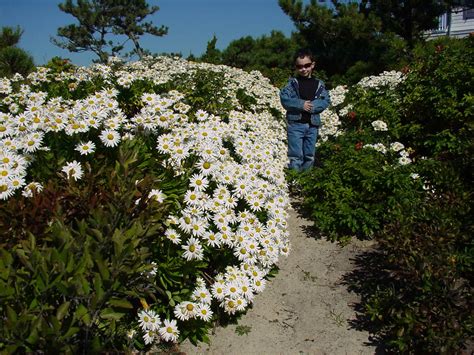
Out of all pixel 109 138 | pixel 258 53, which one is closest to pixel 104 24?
pixel 258 53

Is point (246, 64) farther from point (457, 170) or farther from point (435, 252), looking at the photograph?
point (435, 252)

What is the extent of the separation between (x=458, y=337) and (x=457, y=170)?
2.13 meters

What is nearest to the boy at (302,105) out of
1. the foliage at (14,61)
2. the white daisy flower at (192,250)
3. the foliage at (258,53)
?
the white daisy flower at (192,250)

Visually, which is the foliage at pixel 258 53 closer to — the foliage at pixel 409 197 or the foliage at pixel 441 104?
the foliage at pixel 409 197

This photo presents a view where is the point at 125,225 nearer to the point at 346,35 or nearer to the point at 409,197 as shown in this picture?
the point at 409,197

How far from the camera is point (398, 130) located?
5867 millimetres

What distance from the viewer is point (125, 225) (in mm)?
2334

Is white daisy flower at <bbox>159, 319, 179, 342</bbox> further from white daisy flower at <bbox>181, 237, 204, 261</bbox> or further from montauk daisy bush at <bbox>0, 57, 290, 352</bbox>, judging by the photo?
white daisy flower at <bbox>181, 237, 204, 261</bbox>

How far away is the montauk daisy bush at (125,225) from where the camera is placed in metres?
1.92

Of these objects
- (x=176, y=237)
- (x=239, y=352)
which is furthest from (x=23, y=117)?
(x=239, y=352)

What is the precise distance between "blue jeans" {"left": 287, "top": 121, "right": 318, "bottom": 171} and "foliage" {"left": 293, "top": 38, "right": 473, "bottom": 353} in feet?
0.99

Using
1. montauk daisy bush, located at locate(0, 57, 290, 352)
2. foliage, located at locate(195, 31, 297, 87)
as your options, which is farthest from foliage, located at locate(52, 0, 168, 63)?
montauk daisy bush, located at locate(0, 57, 290, 352)

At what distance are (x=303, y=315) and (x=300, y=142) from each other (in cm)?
278

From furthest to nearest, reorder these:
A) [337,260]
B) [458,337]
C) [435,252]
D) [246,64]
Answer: [246,64], [337,260], [435,252], [458,337]
